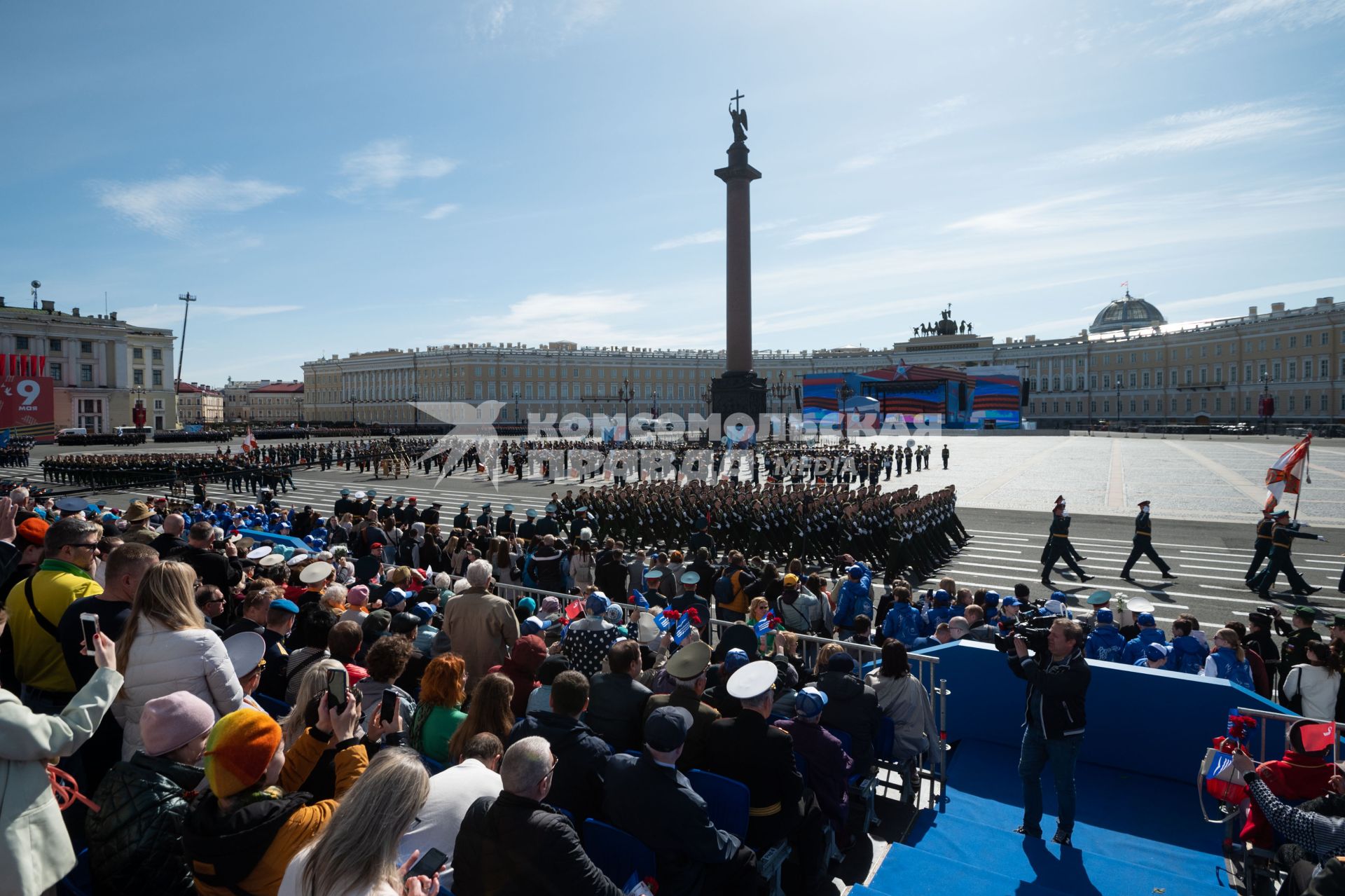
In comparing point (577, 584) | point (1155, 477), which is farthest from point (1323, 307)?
point (577, 584)

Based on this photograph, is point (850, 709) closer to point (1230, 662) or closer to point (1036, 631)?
point (1036, 631)

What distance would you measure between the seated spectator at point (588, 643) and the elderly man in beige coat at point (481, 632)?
61 cm

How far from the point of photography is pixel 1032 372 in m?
106

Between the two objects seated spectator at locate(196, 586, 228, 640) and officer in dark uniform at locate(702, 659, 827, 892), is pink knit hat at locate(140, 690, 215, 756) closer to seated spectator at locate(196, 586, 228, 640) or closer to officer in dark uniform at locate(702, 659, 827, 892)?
officer in dark uniform at locate(702, 659, 827, 892)

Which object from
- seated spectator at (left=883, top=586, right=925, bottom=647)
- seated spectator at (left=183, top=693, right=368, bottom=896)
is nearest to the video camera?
seated spectator at (left=883, top=586, right=925, bottom=647)

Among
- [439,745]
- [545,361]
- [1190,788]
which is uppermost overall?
[545,361]

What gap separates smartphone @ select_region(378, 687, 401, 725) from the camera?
11.9 ft

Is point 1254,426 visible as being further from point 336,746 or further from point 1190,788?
→ point 336,746

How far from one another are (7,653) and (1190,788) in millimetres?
8085

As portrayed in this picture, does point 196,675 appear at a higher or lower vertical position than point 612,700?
higher

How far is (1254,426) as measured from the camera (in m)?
67.1

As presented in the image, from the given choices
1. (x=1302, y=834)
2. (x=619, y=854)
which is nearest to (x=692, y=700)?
(x=619, y=854)

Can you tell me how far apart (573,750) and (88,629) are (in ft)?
8.26

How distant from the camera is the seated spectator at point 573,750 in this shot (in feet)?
11.3
